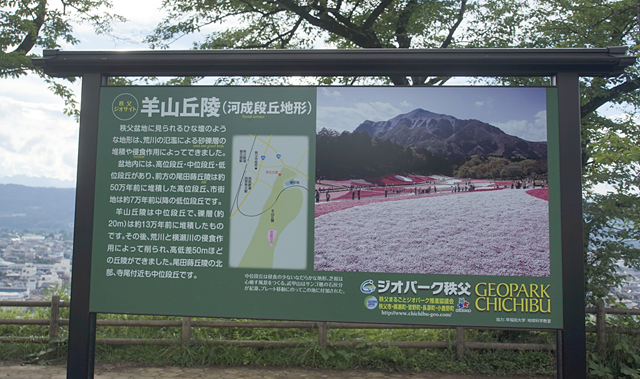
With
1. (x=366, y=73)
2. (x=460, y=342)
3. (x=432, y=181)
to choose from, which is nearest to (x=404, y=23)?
(x=366, y=73)

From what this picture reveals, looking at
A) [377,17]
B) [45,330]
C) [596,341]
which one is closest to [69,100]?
[45,330]

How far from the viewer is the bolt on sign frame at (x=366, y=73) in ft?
11.2

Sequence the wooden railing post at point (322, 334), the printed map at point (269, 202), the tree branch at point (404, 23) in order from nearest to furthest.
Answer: the printed map at point (269, 202)
the wooden railing post at point (322, 334)
the tree branch at point (404, 23)

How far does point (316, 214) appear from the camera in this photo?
3648 millimetres

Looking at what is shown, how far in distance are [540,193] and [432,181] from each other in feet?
3.11

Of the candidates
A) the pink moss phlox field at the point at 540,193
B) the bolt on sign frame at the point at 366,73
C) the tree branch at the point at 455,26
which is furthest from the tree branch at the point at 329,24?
the pink moss phlox field at the point at 540,193

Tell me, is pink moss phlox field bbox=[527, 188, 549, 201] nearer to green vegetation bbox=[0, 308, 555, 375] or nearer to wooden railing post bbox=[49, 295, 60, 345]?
green vegetation bbox=[0, 308, 555, 375]

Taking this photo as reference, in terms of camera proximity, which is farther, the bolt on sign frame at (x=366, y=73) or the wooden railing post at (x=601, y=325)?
the wooden railing post at (x=601, y=325)

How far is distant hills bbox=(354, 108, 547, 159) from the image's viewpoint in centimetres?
364

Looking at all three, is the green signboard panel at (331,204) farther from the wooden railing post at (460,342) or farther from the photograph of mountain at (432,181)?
the wooden railing post at (460,342)

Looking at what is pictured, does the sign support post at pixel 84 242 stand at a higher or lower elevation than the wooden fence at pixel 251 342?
higher

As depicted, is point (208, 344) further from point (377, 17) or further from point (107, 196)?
point (377, 17)

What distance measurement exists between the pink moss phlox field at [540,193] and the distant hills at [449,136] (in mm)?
311

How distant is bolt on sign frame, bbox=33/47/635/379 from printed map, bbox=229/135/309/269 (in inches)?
27.0
